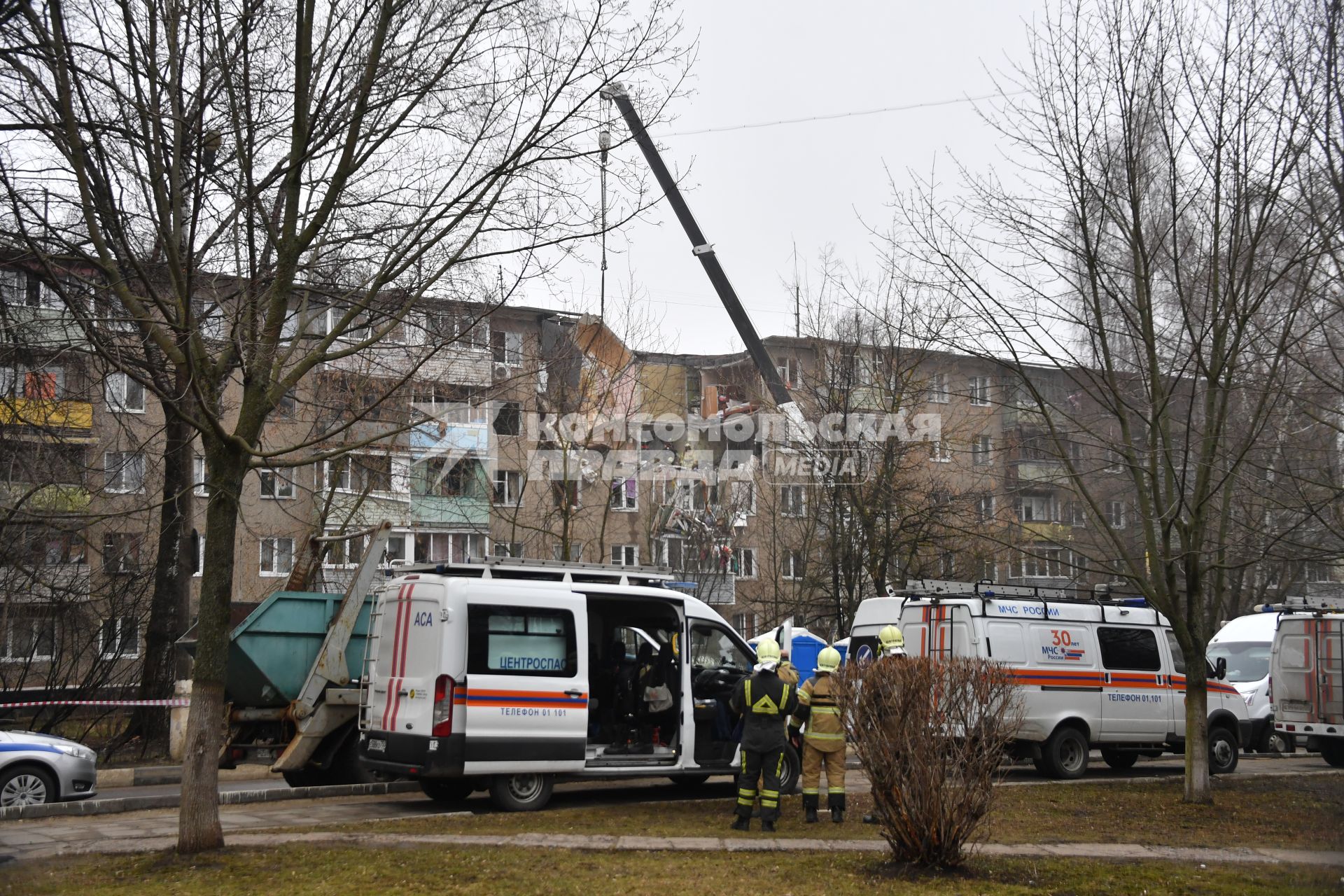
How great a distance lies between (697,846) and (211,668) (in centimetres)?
421

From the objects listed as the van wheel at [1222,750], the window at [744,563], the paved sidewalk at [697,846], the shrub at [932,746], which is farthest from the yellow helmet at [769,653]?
the window at [744,563]

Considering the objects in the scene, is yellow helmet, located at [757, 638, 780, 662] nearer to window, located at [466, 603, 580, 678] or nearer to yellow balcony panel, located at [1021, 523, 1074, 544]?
window, located at [466, 603, 580, 678]

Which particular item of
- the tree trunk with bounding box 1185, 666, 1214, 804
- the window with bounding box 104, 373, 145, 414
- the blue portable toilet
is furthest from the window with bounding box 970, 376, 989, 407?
the window with bounding box 104, 373, 145, 414

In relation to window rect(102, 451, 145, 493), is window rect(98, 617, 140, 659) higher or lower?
lower

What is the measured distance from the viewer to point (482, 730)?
11445mm

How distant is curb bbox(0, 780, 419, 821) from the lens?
11.8 meters

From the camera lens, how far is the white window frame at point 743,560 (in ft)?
128

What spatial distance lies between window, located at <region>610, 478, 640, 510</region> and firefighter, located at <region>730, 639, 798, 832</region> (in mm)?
17024

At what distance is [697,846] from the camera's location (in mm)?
9773

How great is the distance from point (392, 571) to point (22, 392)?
5.22m

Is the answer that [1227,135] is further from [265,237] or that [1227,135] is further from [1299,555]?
[265,237]

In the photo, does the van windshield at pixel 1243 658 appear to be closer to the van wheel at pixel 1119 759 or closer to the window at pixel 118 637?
the van wheel at pixel 1119 759

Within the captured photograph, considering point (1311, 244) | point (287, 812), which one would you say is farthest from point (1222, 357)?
point (287, 812)

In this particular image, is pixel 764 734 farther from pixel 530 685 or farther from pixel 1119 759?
pixel 1119 759
